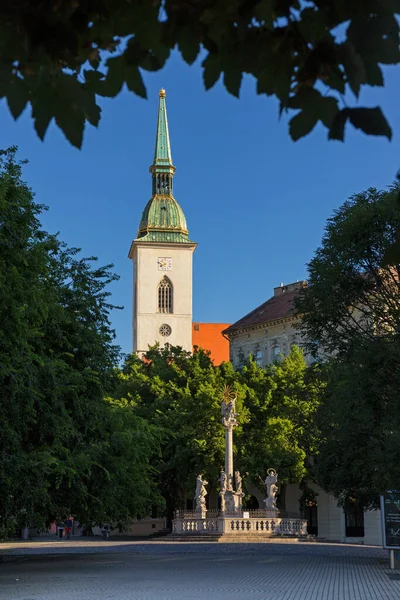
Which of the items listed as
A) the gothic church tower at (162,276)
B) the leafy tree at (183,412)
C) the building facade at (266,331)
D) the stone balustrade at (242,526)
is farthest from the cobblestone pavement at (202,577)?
the gothic church tower at (162,276)

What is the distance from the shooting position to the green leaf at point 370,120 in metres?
3.57

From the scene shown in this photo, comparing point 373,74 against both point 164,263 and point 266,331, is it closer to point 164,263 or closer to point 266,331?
point 266,331

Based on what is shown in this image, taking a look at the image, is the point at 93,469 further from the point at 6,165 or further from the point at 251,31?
the point at 251,31

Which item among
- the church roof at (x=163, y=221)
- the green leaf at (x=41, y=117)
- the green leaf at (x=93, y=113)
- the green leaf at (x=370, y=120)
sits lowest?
the green leaf at (x=370, y=120)

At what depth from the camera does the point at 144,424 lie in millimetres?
34188

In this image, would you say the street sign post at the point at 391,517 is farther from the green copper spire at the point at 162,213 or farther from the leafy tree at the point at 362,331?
the green copper spire at the point at 162,213

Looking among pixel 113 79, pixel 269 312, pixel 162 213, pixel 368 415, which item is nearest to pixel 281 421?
pixel 269 312

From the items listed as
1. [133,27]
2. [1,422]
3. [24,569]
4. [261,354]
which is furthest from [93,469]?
[261,354]

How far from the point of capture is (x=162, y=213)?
110m

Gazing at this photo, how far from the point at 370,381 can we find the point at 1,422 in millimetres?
9320

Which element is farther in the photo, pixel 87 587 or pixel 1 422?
pixel 1 422

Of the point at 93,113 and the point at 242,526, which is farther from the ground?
the point at 93,113

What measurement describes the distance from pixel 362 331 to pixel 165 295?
79531 millimetres

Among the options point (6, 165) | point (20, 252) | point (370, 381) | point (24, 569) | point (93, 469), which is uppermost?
point (6, 165)
